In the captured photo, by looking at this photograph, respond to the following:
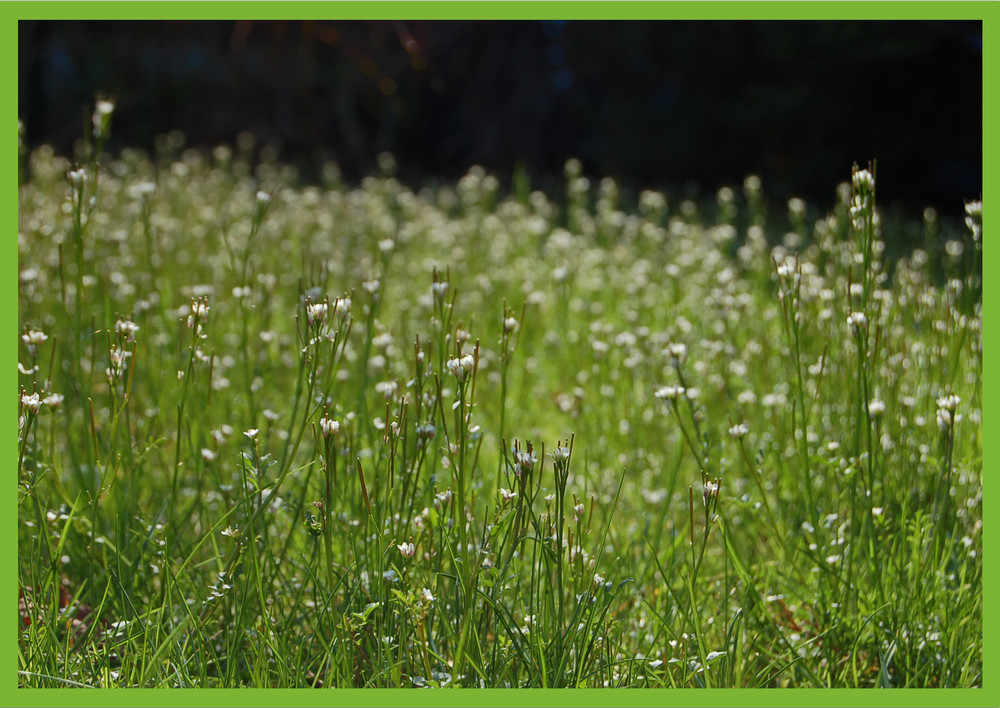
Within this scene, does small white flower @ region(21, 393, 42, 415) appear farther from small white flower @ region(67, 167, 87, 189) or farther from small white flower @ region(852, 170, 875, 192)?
small white flower @ region(852, 170, 875, 192)

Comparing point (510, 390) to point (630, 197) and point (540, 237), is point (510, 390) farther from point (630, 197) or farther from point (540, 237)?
point (630, 197)

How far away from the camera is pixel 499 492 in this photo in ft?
5.73

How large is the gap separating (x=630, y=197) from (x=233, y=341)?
6.52 m

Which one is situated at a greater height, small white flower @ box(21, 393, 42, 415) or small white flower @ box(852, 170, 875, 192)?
small white flower @ box(852, 170, 875, 192)

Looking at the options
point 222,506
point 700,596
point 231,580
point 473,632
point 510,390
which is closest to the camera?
point 473,632

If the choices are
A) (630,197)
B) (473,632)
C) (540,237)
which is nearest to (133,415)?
(473,632)

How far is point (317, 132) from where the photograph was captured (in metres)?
12.1

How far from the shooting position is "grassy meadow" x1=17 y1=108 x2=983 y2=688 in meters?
1.84

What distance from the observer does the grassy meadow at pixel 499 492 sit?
6.03ft

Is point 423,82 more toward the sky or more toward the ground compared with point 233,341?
more toward the sky

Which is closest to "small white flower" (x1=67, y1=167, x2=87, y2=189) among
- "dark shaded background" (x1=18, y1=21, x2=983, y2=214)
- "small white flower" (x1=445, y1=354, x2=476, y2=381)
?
"small white flower" (x1=445, y1=354, x2=476, y2=381)

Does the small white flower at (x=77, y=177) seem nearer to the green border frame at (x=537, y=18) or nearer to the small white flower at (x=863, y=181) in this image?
the green border frame at (x=537, y=18)

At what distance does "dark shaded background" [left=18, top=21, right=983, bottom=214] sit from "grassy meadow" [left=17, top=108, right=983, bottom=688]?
532 cm

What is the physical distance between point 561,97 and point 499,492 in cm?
1115
